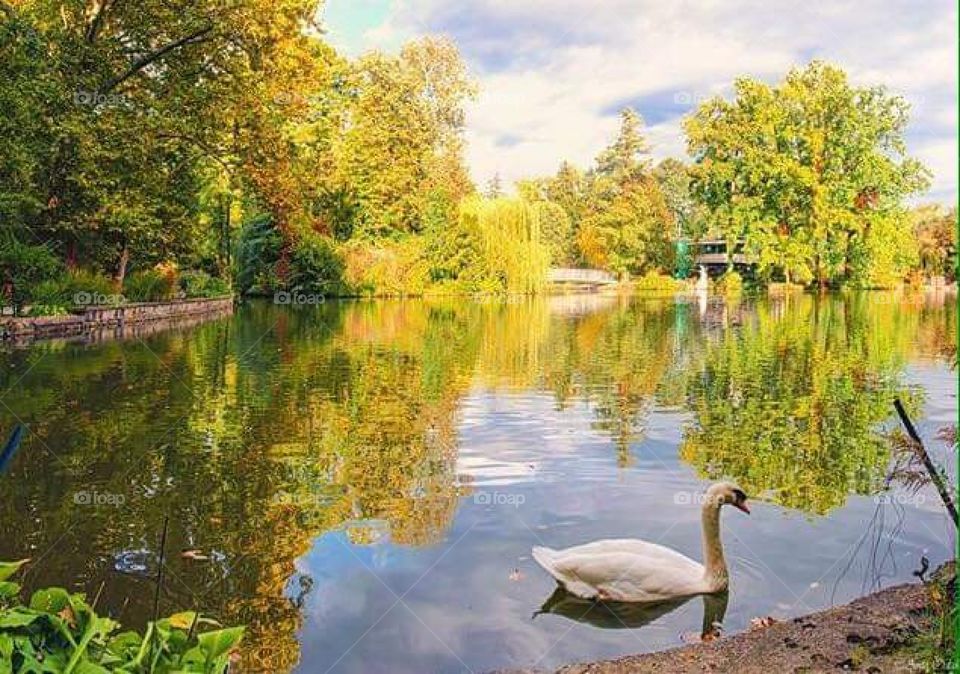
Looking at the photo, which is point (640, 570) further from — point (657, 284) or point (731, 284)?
point (657, 284)

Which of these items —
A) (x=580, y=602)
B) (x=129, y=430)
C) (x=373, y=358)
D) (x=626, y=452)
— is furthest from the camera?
(x=373, y=358)

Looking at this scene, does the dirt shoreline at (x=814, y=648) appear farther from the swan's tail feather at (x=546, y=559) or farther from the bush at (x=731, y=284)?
the bush at (x=731, y=284)

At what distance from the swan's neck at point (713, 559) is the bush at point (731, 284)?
182 feet

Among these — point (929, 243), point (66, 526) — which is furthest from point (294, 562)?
point (929, 243)

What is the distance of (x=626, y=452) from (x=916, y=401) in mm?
5262

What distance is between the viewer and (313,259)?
45625 millimetres

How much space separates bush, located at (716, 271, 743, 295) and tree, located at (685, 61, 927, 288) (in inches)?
84.5

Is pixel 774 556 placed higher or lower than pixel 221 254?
lower

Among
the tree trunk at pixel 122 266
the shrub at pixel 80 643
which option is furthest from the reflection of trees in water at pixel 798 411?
the tree trunk at pixel 122 266

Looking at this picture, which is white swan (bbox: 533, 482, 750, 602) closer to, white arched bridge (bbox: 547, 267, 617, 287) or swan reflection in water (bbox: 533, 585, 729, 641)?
swan reflection in water (bbox: 533, 585, 729, 641)

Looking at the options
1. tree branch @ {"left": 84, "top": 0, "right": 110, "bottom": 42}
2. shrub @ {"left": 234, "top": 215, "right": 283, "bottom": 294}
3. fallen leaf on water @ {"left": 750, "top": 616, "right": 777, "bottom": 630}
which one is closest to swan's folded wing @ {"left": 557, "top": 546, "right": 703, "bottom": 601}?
fallen leaf on water @ {"left": 750, "top": 616, "right": 777, "bottom": 630}

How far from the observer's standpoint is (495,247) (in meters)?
51.2

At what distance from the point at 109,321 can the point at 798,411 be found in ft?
60.8

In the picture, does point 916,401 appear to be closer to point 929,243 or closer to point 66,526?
point 66,526
